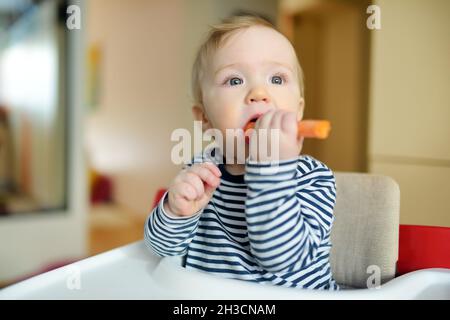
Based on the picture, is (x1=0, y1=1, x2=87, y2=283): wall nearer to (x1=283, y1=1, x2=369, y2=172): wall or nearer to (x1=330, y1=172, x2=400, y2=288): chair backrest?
(x1=283, y1=1, x2=369, y2=172): wall

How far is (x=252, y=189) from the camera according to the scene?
48 cm

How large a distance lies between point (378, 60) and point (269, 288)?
61 centimetres

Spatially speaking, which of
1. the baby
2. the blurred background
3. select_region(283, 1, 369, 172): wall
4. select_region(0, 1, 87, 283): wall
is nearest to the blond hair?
the baby

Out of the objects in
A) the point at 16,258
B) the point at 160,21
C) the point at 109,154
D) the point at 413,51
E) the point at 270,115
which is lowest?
the point at 16,258

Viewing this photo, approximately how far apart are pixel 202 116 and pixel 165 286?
0.77 ft

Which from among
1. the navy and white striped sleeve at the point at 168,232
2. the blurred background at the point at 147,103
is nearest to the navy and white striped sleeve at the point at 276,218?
the navy and white striped sleeve at the point at 168,232

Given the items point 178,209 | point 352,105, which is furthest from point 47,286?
point 352,105

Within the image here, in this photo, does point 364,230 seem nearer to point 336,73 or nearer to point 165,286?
point 165,286

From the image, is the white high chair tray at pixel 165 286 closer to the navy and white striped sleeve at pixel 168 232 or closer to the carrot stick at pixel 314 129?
the navy and white striped sleeve at pixel 168 232

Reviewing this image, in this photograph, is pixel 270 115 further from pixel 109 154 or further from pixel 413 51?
pixel 109 154

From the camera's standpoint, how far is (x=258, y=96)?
544 mm

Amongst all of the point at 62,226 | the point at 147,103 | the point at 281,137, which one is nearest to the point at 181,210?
the point at 281,137

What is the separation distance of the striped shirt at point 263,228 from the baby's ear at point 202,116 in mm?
44

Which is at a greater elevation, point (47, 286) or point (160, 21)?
point (160, 21)
